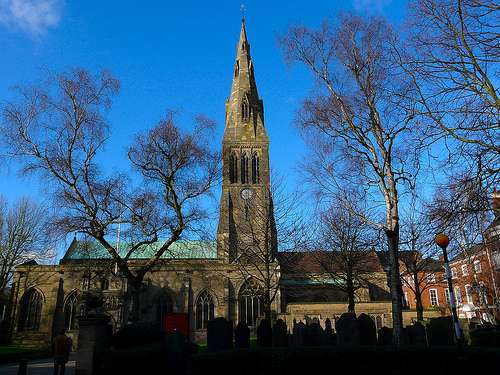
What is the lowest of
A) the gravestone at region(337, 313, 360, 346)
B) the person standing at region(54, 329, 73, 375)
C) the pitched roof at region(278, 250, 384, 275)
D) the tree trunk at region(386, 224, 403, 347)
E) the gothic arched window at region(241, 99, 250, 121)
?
the person standing at region(54, 329, 73, 375)

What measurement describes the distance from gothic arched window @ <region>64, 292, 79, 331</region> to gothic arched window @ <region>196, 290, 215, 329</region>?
38.3 ft

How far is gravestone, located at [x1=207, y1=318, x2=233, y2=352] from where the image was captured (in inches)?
463

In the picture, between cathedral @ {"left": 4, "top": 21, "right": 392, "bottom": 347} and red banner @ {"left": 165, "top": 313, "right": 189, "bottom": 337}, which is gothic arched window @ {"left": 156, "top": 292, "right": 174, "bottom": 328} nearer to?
cathedral @ {"left": 4, "top": 21, "right": 392, "bottom": 347}

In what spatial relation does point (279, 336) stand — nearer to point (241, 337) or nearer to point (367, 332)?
point (241, 337)

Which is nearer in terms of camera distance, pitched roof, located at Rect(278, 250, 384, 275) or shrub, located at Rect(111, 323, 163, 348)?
shrub, located at Rect(111, 323, 163, 348)

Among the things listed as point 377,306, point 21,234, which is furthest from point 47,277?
point 377,306

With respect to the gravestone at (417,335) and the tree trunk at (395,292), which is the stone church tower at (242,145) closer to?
the gravestone at (417,335)

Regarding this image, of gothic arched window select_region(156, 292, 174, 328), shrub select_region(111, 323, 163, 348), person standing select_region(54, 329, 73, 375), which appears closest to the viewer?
shrub select_region(111, 323, 163, 348)

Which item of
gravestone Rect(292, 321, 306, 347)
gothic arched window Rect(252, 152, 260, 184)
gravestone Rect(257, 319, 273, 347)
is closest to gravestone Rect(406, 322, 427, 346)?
gravestone Rect(292, 321, 306, 347)

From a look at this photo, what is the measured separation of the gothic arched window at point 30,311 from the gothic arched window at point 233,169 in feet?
77.8

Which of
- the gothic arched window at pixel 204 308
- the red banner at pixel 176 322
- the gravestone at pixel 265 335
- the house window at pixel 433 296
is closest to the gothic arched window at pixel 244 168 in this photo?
the gothic arched window at pixel 204 308

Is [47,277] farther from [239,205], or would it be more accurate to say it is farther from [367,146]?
[367,146]

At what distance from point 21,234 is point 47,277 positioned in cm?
773

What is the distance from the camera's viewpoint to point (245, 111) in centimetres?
5362
